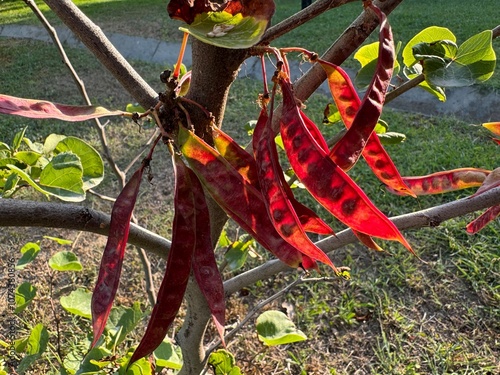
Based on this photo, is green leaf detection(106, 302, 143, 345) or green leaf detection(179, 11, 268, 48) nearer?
green leaf detection(179, 11, 268, 48)

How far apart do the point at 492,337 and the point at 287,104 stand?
4.56 ft

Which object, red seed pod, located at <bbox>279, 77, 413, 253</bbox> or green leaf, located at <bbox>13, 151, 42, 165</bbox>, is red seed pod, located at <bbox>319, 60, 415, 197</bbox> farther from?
green leaf, located at <bbox>13, 151, 42, 165</bbox>

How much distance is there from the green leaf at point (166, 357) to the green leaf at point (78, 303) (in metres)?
0.15

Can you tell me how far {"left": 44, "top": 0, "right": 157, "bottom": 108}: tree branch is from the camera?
0.58m

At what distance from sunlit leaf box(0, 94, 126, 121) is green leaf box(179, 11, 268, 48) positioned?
16cm

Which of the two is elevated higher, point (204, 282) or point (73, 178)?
point (73, 178)

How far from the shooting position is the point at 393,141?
0.79m

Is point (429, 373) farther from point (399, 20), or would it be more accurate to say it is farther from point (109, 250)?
point (399, 20)

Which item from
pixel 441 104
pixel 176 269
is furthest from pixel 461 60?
pixel 441 104

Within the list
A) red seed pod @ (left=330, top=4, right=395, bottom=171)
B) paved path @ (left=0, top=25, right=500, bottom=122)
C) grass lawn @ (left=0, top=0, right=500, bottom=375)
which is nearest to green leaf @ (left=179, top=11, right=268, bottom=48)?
red seed pod @ (left=330, top=4, right=395, bottom=171)

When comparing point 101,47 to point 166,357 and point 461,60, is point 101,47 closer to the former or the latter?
point 461,60

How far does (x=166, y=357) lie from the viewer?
0.94m

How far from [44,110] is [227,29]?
223mm

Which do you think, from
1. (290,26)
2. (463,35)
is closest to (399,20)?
(463,35)
